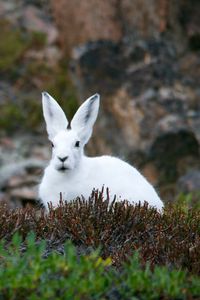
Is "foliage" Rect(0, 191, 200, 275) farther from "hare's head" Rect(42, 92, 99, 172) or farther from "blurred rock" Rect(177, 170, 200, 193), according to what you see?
"blurred rock" Rect(177, 170, 200, 193)

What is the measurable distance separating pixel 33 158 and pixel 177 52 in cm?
329

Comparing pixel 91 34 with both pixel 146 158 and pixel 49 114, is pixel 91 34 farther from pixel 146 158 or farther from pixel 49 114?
pixel 49 114

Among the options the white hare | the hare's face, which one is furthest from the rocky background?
the hare's face

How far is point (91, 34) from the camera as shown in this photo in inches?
627

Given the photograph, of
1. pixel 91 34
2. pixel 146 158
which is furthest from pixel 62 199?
pixel 91 34

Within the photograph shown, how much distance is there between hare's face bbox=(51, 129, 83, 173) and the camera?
7754mm

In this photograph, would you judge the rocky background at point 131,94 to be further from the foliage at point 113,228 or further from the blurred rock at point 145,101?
the foliage at point 113,228

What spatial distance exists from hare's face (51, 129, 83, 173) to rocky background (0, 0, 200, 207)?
4.63 metres

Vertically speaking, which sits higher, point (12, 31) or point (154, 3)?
point (12, 31)

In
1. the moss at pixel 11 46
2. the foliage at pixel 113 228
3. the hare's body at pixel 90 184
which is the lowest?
the foliage at pixel 113 228

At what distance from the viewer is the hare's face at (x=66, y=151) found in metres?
7.75

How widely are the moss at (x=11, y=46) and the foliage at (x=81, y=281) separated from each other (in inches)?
516

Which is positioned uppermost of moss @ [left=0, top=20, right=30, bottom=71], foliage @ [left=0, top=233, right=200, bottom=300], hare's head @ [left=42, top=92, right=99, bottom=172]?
moss @ [left=0, top=20, right=30, bottom=71]

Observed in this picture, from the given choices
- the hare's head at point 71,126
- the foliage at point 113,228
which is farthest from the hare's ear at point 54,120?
the foliage at point 113,228
